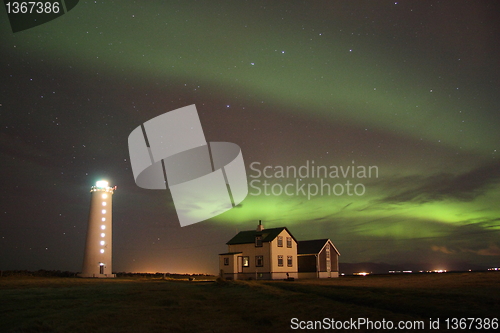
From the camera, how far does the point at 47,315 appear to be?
16.4m

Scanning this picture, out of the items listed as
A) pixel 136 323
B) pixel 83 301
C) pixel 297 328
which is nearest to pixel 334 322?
pixel 297 328

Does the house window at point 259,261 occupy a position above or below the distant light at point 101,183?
below

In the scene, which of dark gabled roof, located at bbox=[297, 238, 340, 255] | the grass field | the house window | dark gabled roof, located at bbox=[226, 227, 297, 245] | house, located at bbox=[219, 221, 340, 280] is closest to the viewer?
the grass field

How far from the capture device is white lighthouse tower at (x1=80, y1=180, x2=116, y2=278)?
56.2 meters

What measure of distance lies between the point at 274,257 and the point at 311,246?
797 cm

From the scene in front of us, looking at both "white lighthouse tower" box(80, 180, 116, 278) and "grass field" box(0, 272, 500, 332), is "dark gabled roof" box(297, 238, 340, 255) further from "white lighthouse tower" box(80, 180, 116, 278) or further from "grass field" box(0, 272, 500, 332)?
"grass field" box(0, 272, 500, 332)

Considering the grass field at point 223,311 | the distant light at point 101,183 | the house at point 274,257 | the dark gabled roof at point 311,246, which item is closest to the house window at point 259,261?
the house at point 274,257

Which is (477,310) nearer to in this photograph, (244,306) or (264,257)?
(244,306)

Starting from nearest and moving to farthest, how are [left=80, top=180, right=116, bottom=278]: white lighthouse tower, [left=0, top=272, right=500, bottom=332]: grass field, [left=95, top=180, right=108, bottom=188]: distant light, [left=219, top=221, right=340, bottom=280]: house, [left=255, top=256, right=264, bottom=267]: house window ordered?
[left=0, top=272, right=500, bottom=332]: grass field < [left=219, top=221, right=340, bottom=280]: house < [left=255, top=256, right=264, bottom=267]: house window < [left=80, top=180, right=116, bottom=278]: white lighthouse tower < [left=95, top=180, right=108, bottom=188]: distant light

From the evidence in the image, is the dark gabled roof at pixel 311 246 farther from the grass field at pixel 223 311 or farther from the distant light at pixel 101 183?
the grass field at pixel 223 311

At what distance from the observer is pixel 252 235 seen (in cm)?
5384

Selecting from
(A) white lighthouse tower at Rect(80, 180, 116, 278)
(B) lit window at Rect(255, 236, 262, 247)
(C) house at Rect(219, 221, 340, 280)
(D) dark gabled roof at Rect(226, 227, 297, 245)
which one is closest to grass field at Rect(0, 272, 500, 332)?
(C) house at Rect(219, 221, 340, 280)

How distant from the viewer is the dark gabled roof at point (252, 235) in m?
51.4

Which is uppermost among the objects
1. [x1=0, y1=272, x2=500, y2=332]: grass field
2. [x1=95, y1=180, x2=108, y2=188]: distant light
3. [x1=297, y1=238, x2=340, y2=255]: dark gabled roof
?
[x1=95, y1=180, x2=108, y2=188]: distant light
